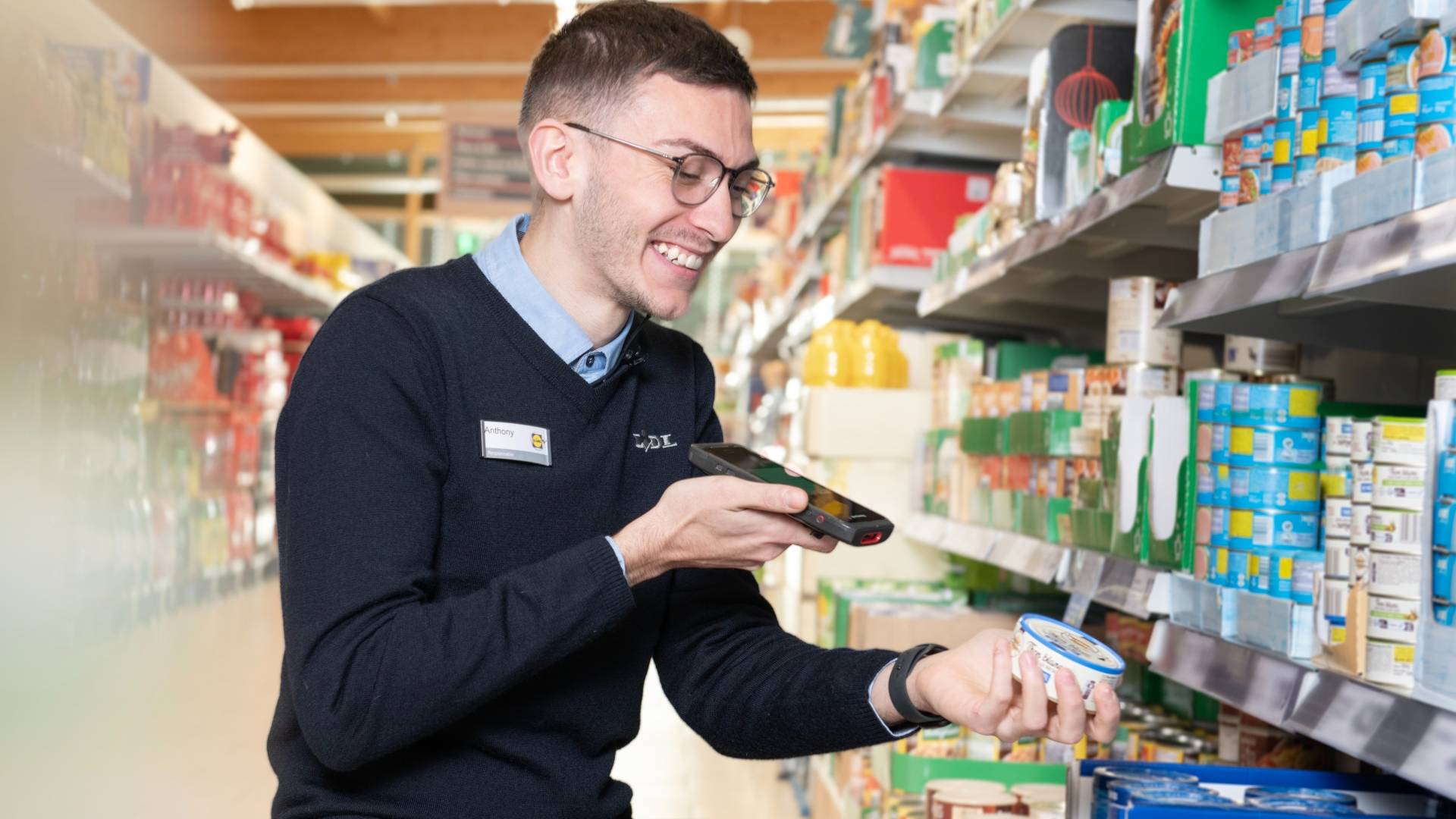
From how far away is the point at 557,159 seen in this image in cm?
162

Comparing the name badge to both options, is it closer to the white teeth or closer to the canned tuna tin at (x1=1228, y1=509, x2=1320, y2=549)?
the white teeth

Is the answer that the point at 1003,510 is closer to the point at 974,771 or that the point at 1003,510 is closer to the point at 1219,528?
the point at 974,771

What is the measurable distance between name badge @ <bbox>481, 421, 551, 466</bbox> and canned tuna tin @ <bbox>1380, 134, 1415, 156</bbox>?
2.91 feet

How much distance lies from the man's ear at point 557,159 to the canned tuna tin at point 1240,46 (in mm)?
774

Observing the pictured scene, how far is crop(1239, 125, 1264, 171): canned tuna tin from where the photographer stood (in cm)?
147

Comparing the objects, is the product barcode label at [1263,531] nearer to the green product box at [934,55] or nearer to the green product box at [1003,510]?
the green product box at [1003,510]

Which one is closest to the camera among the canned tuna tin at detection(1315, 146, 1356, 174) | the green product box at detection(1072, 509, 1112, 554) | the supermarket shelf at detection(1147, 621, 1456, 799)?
the supermarket shelf at detection(1147, 621, 1456, 799)

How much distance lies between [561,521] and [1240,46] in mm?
961

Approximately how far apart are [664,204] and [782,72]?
11.1m

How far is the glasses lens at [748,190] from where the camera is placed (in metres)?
1.61

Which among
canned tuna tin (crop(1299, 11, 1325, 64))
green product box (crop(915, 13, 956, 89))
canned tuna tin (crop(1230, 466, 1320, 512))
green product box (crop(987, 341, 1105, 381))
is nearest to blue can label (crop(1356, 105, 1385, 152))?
canned tuna tin (crop(1299, 11, 1325, 64))

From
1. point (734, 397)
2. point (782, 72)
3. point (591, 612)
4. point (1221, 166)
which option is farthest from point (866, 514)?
point (782, 72)

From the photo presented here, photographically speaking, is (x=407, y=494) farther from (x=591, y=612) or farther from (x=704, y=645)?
(x=704, y=645)

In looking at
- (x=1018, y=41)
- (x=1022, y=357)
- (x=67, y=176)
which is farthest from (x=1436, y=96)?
(x=67, y=176)
